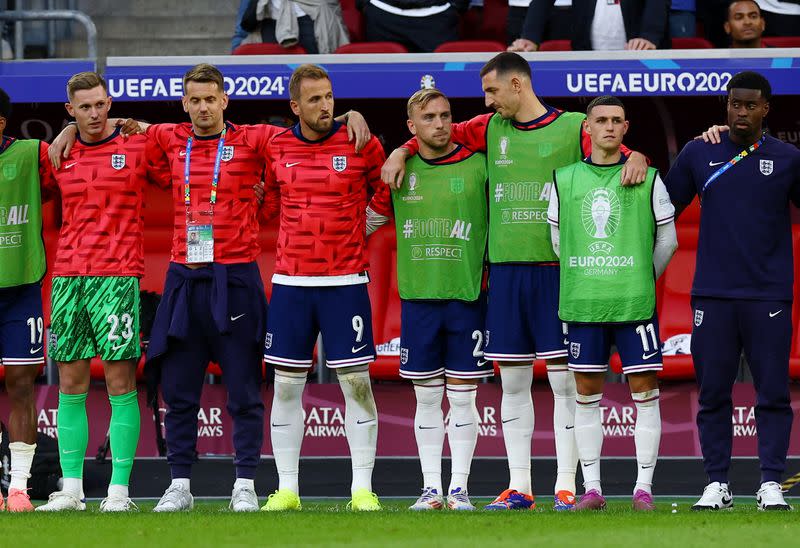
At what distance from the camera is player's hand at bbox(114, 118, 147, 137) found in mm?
6969

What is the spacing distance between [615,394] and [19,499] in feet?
13.3

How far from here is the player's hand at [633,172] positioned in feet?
21.2

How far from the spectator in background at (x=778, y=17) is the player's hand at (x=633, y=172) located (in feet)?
14.1

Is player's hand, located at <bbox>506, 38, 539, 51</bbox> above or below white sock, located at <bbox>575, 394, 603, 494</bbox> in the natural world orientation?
above

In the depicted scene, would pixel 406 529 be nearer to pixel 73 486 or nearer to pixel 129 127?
pixel 73 486

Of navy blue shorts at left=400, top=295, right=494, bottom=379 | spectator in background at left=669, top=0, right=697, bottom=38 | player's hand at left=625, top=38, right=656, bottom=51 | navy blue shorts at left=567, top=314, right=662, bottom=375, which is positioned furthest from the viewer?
spectator in background at left=669, top=0, right=697, bottom=38

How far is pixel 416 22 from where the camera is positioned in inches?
400

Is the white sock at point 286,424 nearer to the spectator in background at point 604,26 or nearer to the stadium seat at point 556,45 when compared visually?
the spectator in background at point 604,26

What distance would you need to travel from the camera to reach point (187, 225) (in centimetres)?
677

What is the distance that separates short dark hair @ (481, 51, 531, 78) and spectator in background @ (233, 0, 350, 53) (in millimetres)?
3473

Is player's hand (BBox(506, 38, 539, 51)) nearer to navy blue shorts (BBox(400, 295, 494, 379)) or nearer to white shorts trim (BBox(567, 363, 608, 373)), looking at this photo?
navy blue shorts (BBox(400, 295, 494, 379))

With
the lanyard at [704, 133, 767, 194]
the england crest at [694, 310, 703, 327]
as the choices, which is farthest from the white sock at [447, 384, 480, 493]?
the lanyard at [704, 133, 767, 194]

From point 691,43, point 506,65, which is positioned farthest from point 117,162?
point 691,43

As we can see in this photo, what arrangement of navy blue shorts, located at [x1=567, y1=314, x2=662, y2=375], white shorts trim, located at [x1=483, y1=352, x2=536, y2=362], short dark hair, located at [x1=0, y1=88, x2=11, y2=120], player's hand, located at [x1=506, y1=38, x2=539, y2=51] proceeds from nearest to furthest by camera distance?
navy blue shorts, located at [x1=567, y1=314, x2=662, y2=375] → white shorts trim, located at [x1=483, y1=352, x2=536, y2=362] → short dark hair, located at [x1=0, y1=88, x2=11, y2=120] → player's hand, located at [x1=506, y1=38, x2=539, y2=51]
